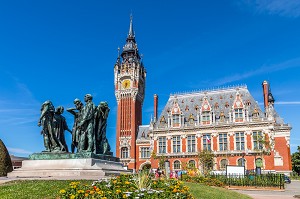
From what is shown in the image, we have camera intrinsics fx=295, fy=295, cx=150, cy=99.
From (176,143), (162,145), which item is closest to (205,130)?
Result: (176,143)

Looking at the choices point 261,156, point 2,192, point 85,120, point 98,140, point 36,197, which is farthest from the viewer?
point 261,156

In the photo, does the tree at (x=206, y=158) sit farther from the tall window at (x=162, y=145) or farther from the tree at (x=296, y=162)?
the tree at (x=296, y=162)

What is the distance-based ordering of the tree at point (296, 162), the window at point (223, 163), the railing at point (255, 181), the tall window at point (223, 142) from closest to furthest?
the railing at point (255, 181) → the window at point (223, 163) → the tall window at point (223, 142) → the tree at point (296, 162)

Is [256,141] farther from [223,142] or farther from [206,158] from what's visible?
[206,158]

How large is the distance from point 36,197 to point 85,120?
6.34 metres

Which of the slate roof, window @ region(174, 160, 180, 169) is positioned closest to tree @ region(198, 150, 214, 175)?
window @ region(174, 160, 180, 169)

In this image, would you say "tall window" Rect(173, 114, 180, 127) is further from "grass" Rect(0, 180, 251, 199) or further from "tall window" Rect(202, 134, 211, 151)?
"grass" Rect(0, 180, 251, 199)

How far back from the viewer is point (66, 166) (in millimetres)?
13883

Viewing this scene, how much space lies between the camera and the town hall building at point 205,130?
49.1m

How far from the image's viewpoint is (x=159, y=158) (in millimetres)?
54281

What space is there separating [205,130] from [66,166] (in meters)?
41.6

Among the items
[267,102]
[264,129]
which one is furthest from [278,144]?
[267,102]

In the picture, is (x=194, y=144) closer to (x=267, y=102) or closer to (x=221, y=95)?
(x=221, y=95)

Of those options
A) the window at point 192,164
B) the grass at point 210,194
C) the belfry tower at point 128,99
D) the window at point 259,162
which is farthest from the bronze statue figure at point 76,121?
the belfry tower at point 128,99
